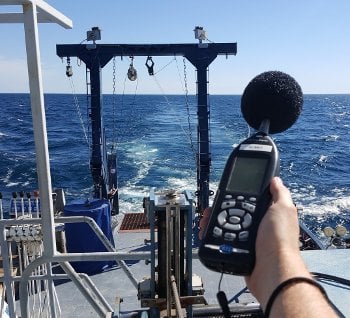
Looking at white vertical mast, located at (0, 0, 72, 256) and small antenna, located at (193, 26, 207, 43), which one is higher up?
small antenna, located at (193, 26, 207, 43)

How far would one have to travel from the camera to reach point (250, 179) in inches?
71.5

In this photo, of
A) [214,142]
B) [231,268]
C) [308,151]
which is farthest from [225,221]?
[308,151]

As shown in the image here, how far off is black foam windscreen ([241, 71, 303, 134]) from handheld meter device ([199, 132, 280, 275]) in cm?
14

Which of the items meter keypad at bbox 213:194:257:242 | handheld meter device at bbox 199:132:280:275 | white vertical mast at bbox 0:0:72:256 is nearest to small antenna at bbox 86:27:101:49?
white vertical mast at bbox 0:0:72:256

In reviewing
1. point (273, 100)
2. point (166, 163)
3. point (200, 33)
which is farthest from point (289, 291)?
point (166, 163)

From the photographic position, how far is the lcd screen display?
1.79 metres

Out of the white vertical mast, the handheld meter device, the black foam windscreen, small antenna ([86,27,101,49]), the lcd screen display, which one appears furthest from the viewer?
small antenna ([86,27,101,49])

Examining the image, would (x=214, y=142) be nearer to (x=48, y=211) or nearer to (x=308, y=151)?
(x=308, y=151)

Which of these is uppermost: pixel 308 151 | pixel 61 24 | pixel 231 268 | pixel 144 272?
pixel 61 24

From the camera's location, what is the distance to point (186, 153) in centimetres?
3450

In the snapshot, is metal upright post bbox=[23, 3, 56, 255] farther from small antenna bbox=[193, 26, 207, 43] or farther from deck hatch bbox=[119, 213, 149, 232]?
small antenna bbox=[193, 26, 207, 43]

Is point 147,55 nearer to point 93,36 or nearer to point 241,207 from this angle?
point 93,36

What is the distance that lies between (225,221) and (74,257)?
169 cm

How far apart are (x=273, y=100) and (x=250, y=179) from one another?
0.50m
